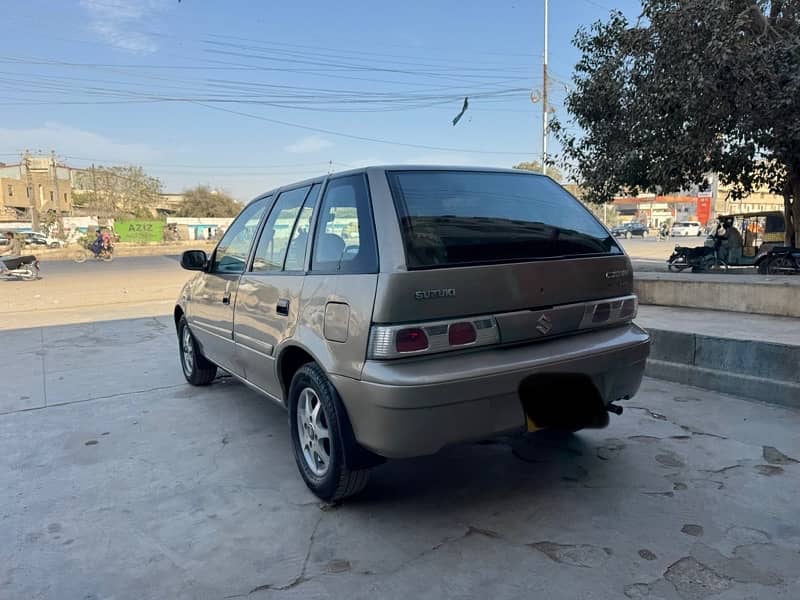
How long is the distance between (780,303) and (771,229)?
10543mm

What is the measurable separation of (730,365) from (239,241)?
4.08 metres

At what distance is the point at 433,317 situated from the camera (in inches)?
99.7

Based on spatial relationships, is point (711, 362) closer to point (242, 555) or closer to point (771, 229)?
point (242, 555)

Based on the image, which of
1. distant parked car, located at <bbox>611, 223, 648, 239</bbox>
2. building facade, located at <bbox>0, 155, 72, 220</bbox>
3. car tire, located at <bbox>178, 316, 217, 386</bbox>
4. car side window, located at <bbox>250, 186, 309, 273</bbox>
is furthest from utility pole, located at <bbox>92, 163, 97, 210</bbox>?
car side window, located at <bbox>250, 186, 309, 273</bbox>

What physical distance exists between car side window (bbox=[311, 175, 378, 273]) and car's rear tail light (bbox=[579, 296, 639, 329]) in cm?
122

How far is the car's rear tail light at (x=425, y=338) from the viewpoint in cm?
247

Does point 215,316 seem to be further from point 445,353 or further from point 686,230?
point 686,230

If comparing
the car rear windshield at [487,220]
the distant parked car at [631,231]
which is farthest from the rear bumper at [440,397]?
the distant parked car at [631,231]

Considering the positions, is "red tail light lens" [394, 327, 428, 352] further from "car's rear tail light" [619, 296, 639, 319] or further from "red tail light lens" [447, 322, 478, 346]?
"car's rear tail light" [619, 296, 639, 319]

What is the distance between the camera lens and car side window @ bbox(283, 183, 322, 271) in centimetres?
327

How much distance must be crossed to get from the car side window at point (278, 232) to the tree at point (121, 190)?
206 ft

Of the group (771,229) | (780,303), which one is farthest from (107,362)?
(771,229)

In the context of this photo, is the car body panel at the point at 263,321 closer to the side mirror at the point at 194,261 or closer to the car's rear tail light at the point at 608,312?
the side mirror at the point at 194,261

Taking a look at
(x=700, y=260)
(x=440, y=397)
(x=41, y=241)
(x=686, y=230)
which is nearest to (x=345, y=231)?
(x=440, y=397)
